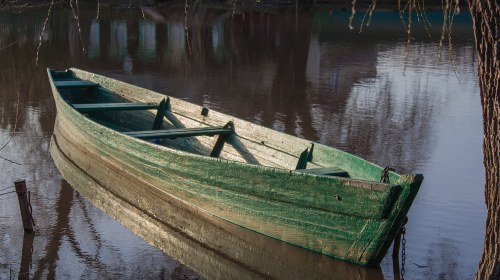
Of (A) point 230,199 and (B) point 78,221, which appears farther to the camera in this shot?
(B) point 78,221

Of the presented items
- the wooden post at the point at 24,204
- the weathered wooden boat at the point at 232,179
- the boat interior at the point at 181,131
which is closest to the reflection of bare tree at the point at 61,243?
the wooden post at the point at 24,204

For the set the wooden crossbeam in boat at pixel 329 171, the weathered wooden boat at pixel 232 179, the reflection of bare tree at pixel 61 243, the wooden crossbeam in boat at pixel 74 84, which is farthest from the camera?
the wooden crossbeam in boat at pixel 74 84

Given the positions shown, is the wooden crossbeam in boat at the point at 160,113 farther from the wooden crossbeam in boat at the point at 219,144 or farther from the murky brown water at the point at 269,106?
the wooden crossbeam in boat at the point at 219,144

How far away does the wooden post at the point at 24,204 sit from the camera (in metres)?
7.66

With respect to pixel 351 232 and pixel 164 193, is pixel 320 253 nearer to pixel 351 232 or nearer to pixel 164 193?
pixel 351 232

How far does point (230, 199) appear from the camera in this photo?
8.05 m

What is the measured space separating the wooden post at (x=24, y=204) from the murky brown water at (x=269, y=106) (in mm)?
147

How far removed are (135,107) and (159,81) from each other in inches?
285

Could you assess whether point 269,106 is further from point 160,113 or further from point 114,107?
point 114,107

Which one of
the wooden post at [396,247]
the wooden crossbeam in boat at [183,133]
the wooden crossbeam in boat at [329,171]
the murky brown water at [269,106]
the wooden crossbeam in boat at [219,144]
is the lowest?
the murky brown water at [269,106]

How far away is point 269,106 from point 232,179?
26.7ft

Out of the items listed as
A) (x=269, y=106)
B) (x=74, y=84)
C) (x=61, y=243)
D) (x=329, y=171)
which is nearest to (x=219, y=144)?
(x=329, y=171)

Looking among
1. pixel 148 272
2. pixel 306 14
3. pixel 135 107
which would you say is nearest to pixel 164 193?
pixel 148 272

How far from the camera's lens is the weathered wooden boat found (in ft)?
22.6
